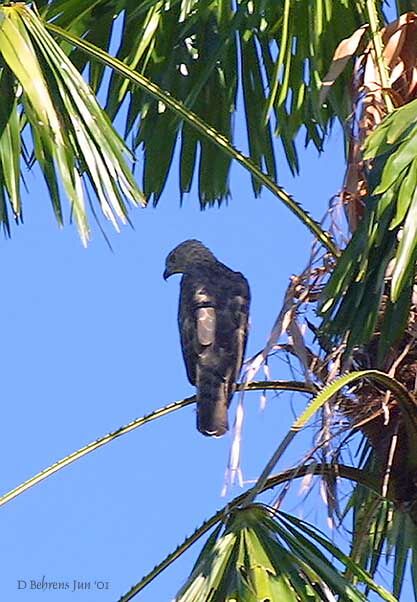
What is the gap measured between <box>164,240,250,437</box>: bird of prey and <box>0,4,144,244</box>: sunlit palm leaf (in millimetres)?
1200

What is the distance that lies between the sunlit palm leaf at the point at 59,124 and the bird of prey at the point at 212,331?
3.94 feet

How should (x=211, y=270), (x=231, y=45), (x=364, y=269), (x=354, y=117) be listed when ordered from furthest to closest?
(x=211, y=270) → (x=231, y=45) → (x=354, y=117) → (x=364, y=269)

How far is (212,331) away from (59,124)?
182 centimetres

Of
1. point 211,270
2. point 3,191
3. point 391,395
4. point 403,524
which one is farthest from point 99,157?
point 211,270

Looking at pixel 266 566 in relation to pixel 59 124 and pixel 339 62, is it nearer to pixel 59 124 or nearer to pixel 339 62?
pixel 59 124

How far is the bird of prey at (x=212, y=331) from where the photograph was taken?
6.11 meters

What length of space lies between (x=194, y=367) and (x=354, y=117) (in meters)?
1.24

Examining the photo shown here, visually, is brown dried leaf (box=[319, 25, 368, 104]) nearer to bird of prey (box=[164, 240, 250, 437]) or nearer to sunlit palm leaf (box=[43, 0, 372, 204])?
sunlit palm leaf (box=[43, 0, 372, 204])

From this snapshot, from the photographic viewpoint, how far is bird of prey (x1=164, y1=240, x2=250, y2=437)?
20.1 ft

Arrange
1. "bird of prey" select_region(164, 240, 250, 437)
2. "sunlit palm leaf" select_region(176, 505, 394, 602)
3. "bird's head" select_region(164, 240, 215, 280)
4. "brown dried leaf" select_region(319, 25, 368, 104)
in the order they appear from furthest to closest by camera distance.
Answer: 1. "bird's head" select_region(164, 240, 215, 280)
2. "bird of prey" select_region(164, 240, 250, 437)
3. "brown dried leaf" select_region(319, 25, 368, 104)
4. "sunlit palm leaf" select_region(176, 505, 394, 602)

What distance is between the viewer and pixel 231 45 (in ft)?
22.3

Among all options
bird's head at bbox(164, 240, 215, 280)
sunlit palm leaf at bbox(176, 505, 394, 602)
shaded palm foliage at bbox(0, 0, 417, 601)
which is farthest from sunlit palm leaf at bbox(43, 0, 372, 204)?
sunlit palm leaf at bbox(176, 505, 394, 602)

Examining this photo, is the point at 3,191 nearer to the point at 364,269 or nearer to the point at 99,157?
the point at 99,157

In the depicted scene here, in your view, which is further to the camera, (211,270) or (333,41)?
(211,270)
